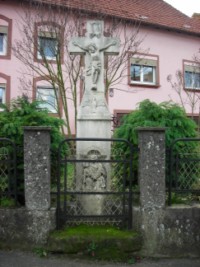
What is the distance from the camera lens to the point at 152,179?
466cm

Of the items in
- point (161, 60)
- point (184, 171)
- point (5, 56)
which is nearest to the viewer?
point (184, 171)

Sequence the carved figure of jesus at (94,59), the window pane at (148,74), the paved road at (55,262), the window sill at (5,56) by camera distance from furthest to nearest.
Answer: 1. the window pane at (148,74)
2. the window sill at (5,56)
3. the carved figure of jesus at (94,59)
4. the paved road at (55,262)

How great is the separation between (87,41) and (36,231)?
3075 millimetres

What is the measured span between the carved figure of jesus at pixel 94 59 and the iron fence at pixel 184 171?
Answer: 166 centimetres

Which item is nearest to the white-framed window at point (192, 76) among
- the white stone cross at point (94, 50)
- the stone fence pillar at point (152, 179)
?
the white stone cross at point (94, 50)

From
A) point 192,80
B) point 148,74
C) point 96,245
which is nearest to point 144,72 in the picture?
point 148,74

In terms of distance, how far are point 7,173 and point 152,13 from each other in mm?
16127

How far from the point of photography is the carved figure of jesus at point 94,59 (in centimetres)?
541

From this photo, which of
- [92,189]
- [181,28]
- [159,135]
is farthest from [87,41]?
[181,28]

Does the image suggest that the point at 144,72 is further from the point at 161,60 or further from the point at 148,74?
the point at 161,60

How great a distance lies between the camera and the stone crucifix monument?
16.7 ft

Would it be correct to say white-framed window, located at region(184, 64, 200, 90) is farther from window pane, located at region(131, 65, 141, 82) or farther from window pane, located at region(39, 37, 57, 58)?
window pane, located at region(39, 37, 57, 58)

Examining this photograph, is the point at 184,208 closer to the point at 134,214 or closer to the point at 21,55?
the point at 134,214

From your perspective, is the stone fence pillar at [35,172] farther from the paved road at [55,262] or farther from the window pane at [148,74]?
the window pane at [148,74]
